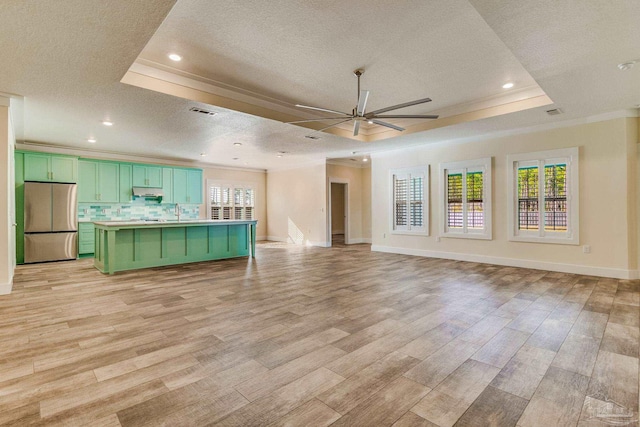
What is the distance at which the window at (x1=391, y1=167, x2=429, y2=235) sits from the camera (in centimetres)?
770

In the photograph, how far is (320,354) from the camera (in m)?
2.45

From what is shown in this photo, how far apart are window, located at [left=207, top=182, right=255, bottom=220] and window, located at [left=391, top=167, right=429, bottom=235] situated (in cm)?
562

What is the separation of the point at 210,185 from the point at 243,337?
28.1ft

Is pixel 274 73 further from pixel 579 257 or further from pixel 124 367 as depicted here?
pixel 579 257

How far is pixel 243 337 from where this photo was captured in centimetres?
280

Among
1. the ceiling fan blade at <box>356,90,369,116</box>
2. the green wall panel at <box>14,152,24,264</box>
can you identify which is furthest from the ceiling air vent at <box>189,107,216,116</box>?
the green wall panel at <box>14,152,24,264</box>

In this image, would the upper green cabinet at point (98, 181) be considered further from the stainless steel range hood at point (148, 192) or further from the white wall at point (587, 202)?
the white wall at point (587, 202)

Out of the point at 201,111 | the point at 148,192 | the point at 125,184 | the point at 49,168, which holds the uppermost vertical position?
the point at 201,111

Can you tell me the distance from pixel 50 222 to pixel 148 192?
89.6 inches

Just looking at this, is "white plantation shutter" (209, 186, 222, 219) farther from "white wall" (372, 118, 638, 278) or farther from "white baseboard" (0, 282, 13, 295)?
"white wall" (372, 118, 638, 278)

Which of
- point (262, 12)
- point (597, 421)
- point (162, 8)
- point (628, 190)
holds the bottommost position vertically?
point (597, 421)

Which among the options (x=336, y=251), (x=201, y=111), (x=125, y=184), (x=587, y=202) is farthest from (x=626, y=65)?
(x=125, y=184)

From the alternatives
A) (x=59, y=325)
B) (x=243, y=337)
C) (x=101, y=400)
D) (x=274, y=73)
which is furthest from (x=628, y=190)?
(x=59, y=325)

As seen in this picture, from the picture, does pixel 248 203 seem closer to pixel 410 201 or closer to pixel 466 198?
pixel 410 201
